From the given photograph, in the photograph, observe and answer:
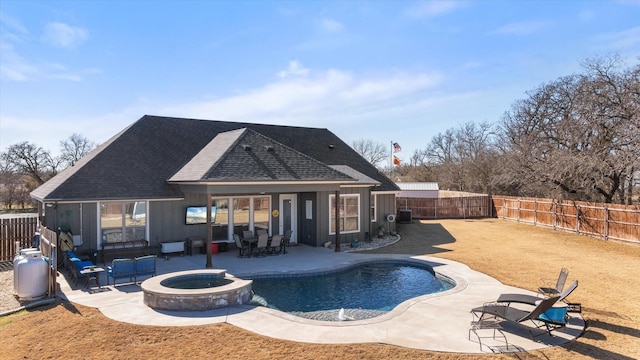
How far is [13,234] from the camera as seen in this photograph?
14023mm

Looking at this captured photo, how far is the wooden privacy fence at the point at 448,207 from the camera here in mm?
28203

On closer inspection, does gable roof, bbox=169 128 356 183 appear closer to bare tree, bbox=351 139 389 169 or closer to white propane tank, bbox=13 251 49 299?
white propane tank, bbox=13 251 49 299

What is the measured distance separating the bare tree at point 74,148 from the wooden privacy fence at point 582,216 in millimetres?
48337

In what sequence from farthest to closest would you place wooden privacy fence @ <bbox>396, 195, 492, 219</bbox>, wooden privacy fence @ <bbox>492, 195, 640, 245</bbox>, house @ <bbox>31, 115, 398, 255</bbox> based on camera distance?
wooden privacy fence @ <bbox>396, 195, 492, 219</bbox> < wooden privacy fence @ <bbox>492, 195, 640, 245</bbox> < house @ <bbox>31, 115, 398, 255</bbox>

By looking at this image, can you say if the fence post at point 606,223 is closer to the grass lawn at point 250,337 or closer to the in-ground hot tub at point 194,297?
the grass lawn at point 250,337

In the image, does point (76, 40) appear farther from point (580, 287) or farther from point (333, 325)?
point (580, 287)

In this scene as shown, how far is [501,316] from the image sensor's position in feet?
23.7

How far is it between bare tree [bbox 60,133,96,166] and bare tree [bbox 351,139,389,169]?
138ft

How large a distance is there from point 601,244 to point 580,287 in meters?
9.41

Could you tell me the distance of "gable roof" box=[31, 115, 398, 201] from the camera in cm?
1336

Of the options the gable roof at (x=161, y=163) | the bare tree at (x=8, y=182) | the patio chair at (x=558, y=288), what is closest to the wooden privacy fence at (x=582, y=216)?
the gable roof at (x=161, y=163)

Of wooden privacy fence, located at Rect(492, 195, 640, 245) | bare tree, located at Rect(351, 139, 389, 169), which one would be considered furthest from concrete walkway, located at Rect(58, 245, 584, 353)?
bare tree, located at Rect(351, 139, 389, 169)

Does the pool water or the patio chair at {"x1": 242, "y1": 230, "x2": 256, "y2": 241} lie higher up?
the patio chair at {"x1": 242, "y1": 230, "x2": 256, "y2": 241}

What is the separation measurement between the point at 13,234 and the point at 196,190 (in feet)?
22.5
